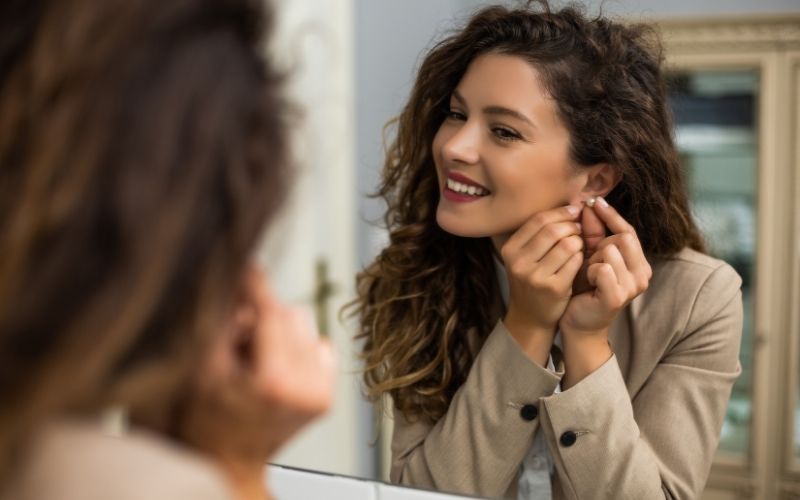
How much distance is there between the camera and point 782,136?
549mm

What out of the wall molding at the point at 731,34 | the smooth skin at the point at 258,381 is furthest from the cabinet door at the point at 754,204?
the smooth skin at the point at 258,381

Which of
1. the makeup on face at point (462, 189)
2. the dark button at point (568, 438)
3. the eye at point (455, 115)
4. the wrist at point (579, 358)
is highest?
the eye at point (455, 115)

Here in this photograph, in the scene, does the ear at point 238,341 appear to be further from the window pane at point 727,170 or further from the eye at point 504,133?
the window pane at point 727,170

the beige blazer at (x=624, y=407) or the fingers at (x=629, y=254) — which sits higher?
the fingers at (x=629, y=254)

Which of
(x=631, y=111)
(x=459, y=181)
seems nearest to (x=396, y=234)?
(x=459, y=181)

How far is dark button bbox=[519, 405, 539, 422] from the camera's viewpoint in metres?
0.50

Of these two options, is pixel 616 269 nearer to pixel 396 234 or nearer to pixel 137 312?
pixel 396 234

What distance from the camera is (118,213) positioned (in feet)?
0.66

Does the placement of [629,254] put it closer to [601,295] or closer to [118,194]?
[601,295]

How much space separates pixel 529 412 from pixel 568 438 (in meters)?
0.03

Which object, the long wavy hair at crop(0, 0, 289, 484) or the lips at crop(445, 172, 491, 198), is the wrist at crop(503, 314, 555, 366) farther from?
the long wavy hair at crop(0, 0, 289, 484)

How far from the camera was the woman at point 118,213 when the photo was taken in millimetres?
201

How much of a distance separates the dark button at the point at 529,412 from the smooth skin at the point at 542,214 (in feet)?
0.09

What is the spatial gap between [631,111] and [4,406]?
1.35ft
